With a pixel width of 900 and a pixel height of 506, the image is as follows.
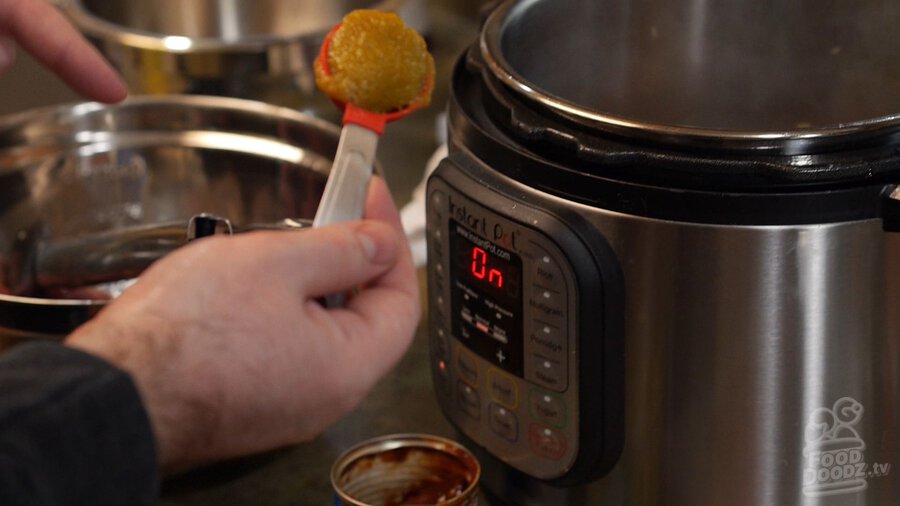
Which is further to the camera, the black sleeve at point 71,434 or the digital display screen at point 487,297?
the digital display screen at point 487,297

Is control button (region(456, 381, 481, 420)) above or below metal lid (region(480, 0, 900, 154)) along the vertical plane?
below

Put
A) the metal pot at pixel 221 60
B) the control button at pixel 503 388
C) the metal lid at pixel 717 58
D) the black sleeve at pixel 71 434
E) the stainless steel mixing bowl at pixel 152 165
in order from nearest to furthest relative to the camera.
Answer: the black sleeve at pixel 71 434 < the control button at pixel 503 388 < the metal lid at pixel 717 58 < the stainless steel mixing bowl at pixel 152 165 < the metal pot at pixel 221 60

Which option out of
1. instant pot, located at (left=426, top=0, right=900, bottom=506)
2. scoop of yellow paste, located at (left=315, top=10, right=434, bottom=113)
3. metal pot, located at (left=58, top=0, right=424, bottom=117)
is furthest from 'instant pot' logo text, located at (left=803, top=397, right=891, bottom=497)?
metal pot, located at (left=58, top=0, right=424, bottom=117)

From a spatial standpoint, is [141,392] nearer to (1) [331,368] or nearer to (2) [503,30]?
(1) [331,368]

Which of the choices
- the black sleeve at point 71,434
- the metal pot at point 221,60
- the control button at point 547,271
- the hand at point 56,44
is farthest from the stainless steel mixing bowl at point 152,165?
the black sleeve at point 71,434

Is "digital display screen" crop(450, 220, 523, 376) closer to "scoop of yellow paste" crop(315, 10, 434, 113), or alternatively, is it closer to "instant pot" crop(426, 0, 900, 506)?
"instant pot" crop(426, 0, 900, 506)

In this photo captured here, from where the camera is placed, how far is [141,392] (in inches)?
25.0

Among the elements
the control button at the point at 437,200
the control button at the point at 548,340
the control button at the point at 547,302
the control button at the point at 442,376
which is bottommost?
the control button at the point at 442,376

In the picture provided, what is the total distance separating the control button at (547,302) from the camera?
0.76 meters

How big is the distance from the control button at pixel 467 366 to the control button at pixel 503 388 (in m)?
0.02

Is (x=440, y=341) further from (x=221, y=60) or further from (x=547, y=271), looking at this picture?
(x=221, y=60)

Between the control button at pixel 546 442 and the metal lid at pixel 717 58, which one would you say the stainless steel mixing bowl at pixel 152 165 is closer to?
the metal lid at pixel 717 58

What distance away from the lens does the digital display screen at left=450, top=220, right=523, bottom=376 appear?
2.58 ft

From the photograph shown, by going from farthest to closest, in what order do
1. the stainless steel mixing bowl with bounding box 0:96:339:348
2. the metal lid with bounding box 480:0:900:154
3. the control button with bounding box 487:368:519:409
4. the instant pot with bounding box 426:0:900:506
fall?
the stainless steel mixing bowl with bounding box 0:96:339:348 → the metal lid with bounding box 480:0:900:154 → the control button with bounding box 487:368:519:409 → the instant pot with bounding box 426:0:900:506
